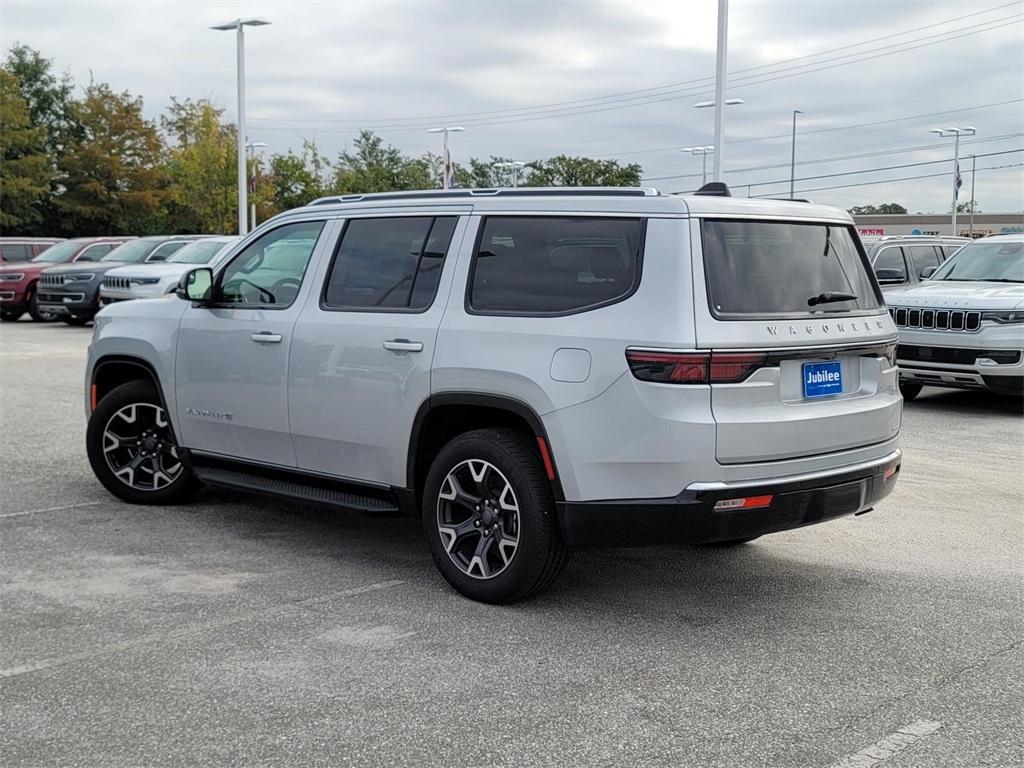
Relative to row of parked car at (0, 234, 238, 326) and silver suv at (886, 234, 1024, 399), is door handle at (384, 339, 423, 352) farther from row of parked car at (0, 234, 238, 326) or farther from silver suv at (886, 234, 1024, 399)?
row of parked car at (0, 234, 238, 326)

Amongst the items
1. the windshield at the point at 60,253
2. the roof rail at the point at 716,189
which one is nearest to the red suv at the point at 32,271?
the windshield at the point at 60,253

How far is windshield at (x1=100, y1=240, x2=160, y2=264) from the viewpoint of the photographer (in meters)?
24.8

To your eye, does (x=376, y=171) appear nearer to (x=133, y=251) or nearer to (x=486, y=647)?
(x=133, y=251)

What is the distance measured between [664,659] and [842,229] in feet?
7.50

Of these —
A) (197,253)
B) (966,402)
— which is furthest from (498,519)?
(197,253)

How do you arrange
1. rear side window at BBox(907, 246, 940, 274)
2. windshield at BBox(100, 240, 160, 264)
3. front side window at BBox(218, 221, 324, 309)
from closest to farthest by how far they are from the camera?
front side window at BBox(218, 221, 324, 309) → rear side window at BBox(907, 246, 940, 274) → windshield at BBox(100, 240, 160, 264)

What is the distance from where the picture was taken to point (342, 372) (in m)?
5.95

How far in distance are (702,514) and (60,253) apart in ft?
81.4

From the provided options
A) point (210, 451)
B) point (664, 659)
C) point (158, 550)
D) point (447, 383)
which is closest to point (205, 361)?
point (210, 451)

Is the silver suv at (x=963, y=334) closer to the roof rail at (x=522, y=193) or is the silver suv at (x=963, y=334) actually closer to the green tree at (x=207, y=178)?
the roof rail at (x=522, y=193)

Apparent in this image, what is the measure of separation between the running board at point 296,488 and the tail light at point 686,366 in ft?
5.27

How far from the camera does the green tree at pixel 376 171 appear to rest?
65.3m

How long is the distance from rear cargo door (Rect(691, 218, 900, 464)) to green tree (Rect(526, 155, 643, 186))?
43.9 metres

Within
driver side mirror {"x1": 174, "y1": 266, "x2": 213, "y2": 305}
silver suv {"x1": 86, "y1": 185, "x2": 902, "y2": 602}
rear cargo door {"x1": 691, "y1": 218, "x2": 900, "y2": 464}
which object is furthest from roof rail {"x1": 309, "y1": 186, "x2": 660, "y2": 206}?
driver side mirror {"x1": 174, "y1": 266, "x2": 213, "y2": 305}
